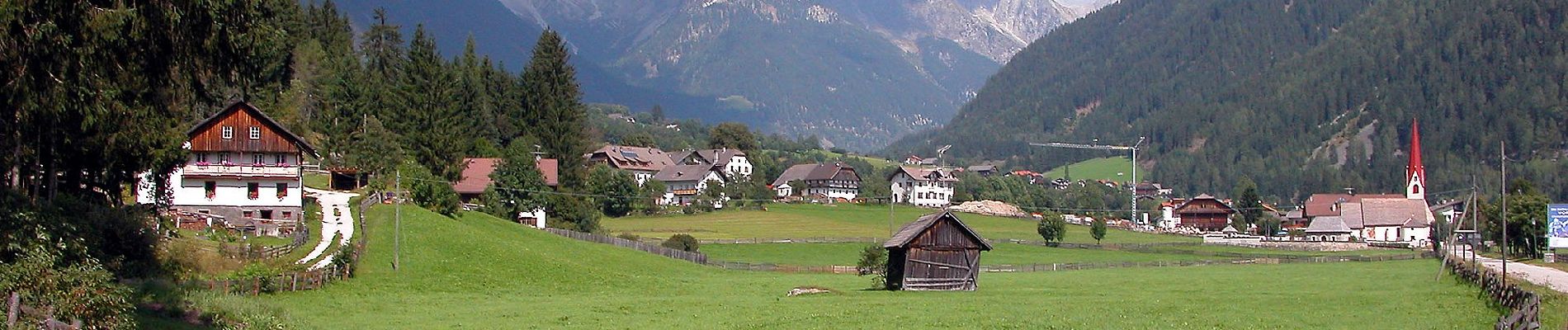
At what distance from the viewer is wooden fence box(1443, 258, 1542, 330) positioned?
28.0 meters

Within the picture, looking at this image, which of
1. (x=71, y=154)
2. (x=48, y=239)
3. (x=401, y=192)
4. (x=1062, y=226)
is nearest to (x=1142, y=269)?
(x=1062, y=226)

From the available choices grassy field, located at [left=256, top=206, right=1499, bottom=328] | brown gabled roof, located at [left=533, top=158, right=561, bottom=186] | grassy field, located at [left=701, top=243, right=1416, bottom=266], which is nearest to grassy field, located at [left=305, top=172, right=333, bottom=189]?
brown gabled roof, located at [left=533, top=158, right=561, bottom=186]

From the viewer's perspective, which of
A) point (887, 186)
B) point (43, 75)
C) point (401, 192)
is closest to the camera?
point (43, 75)

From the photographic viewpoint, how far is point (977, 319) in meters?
36.2

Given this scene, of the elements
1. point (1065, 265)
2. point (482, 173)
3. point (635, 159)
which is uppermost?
point (635, 159)

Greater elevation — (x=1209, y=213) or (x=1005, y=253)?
(x=1209, y=213)

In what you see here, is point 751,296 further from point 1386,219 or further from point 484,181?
point 1386,219

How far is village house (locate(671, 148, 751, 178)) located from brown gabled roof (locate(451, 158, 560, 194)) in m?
81.8

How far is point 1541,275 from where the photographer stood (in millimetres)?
63906

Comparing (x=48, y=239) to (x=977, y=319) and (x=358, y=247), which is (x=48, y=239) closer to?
(x=977, y=319)

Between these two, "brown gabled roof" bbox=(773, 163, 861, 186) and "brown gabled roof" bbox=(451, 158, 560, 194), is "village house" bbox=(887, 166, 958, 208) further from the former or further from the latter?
"brown gabled roof" bbox=(451, 158, 560, 194)

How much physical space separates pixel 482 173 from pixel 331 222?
31.9 meters

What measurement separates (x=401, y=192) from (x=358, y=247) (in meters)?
26.2

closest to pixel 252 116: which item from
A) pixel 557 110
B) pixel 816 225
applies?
pixel 557 110
